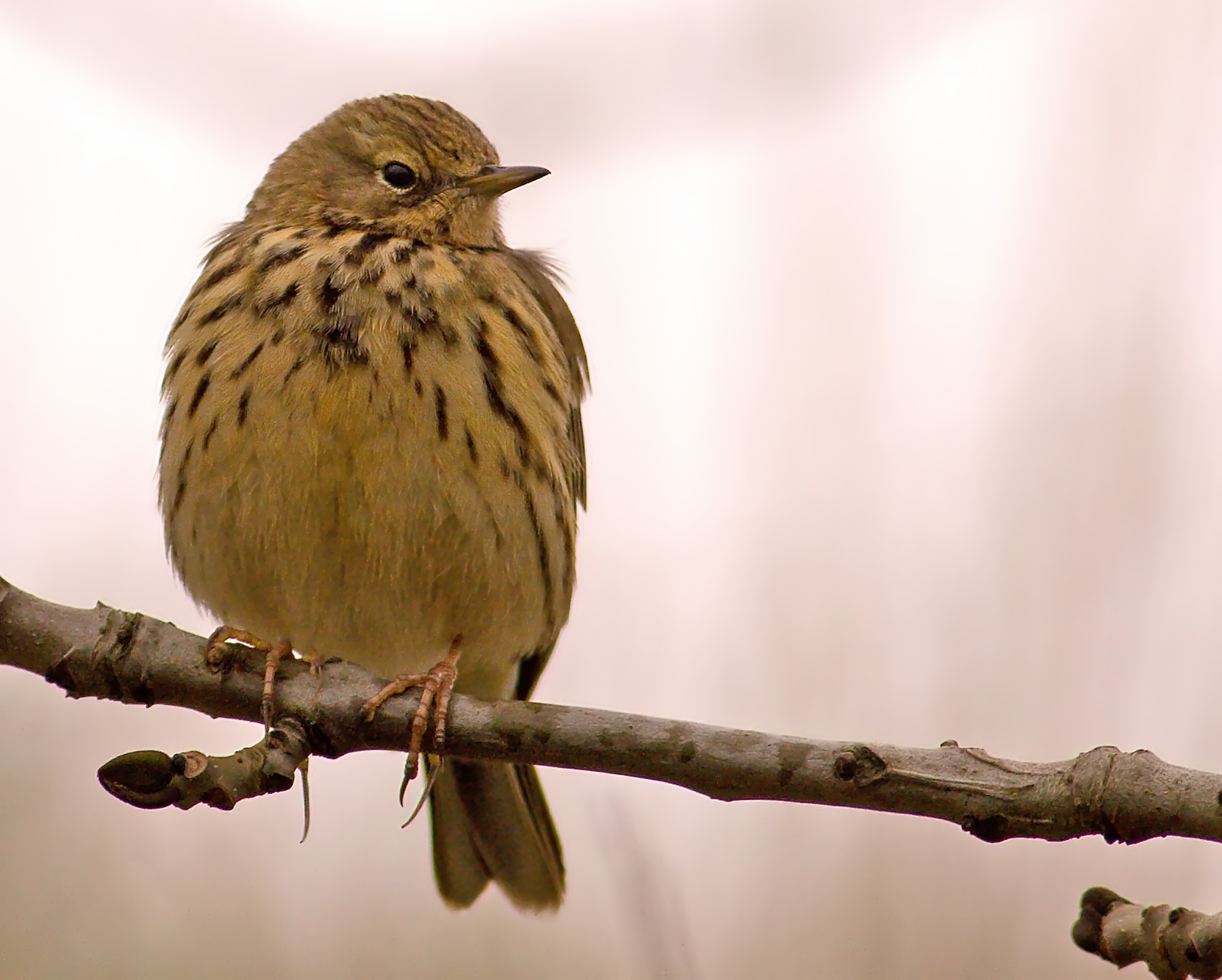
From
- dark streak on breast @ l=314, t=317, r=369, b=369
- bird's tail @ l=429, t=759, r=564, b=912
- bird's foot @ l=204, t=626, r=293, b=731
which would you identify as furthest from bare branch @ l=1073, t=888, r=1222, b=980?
bird's tail @ l=429, t=759, r=564, b=912

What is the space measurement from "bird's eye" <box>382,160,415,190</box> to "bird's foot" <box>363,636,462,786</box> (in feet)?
7.60

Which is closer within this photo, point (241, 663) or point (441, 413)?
point (241, 663)

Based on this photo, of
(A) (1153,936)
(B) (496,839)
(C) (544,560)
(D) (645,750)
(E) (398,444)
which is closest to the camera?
(A) (1153,936)

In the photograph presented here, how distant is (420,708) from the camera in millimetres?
3787

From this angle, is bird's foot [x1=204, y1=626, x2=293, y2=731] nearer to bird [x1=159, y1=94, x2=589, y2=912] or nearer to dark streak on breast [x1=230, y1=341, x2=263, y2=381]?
bird [x1=159, y1=94, x2=589, y2=912]

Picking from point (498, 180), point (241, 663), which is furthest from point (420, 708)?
point (498, 180)

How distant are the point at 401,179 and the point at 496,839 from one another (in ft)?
8.79

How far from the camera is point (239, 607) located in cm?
496

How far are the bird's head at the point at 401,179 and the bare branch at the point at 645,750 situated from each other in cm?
220

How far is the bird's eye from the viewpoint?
18.3 ft

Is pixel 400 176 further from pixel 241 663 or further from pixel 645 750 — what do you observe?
pixel 645 750

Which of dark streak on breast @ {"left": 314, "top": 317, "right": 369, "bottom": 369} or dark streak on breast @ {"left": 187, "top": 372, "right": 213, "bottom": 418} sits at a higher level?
dark streak on breast @ {"left": 314, "top": 317, "right": 369, "bottom": 369}

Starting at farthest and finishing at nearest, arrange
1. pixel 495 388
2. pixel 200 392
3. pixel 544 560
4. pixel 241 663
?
pixel 544 560 → pixel 495 388 → pixel 200 392 → pixel 241 663

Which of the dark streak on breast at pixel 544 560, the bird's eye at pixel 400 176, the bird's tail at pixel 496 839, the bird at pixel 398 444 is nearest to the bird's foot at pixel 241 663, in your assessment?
the bird at pixel 398 444
